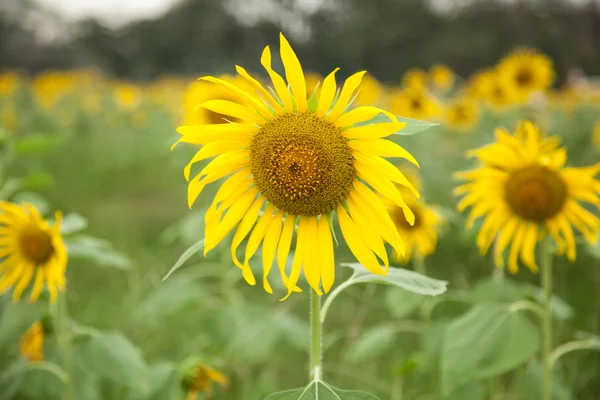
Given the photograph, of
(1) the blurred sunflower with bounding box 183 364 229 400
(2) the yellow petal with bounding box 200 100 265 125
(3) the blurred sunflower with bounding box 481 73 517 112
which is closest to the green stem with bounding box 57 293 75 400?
(1) the blurred sunflower with bounding box 183 364 229 400

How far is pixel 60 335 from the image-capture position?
59.1 inches

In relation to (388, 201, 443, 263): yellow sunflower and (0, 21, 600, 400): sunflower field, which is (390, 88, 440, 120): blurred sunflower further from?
(388, 201, 443, 263): yellow sunflower

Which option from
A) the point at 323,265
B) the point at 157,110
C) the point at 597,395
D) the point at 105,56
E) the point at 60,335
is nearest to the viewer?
the point at 323,265

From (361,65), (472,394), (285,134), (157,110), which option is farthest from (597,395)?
(361,65)

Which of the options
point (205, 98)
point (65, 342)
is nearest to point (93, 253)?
point (65, 342)

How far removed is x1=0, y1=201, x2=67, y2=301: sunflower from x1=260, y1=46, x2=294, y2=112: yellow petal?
2.74 feet

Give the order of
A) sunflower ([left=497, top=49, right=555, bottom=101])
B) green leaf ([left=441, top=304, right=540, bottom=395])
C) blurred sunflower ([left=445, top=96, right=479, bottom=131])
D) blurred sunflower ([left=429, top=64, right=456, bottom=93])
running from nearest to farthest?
1. green leaf ([left=441, top=304, right=540, bottom=395])
2. sunflower ([left=497, top=49, right=555, bottom=101])
3. blurred sunflower ([left=445, top=96, right=479, bottom=131])
4. blurred sunflower ([left=429, top=64, right=456, bottom=93])

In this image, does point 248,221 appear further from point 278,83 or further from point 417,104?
point 417,104

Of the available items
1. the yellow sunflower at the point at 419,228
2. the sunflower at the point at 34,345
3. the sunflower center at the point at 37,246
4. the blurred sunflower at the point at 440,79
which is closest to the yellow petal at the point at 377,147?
the sunflower center at the point at 37,246

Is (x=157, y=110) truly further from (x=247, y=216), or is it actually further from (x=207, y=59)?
(x=207, y=59)

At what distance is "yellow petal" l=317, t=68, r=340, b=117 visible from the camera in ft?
2.88

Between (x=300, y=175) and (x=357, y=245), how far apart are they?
148 millimetres

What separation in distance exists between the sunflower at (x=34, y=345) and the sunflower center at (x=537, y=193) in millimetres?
1332

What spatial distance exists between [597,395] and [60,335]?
5.69ft
